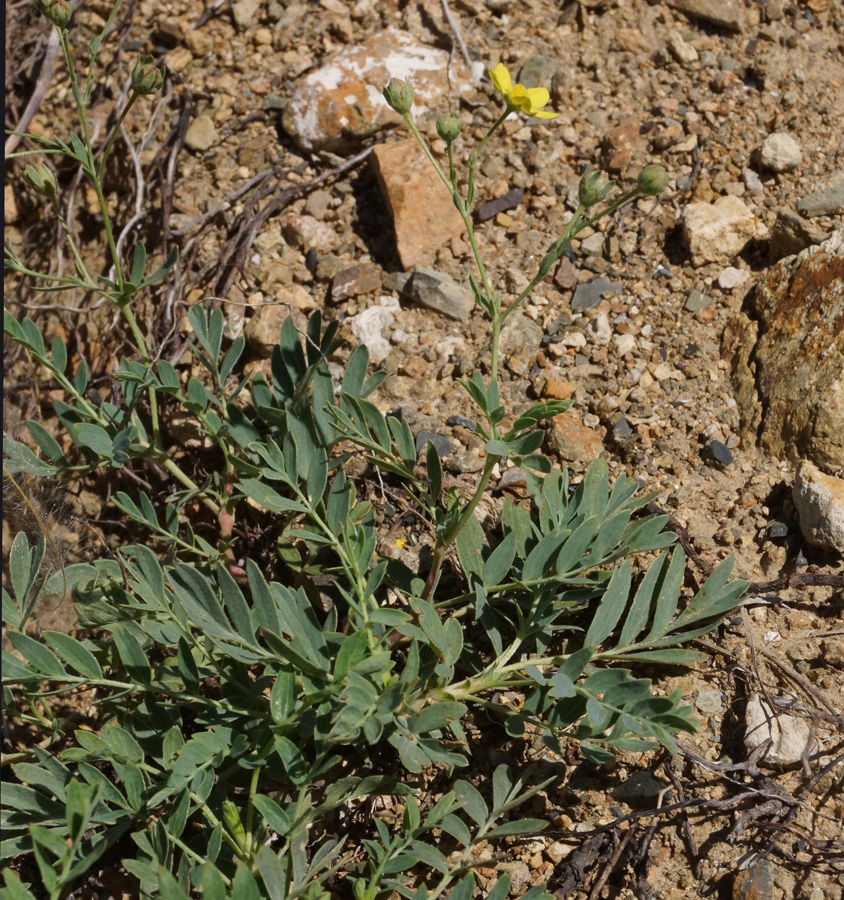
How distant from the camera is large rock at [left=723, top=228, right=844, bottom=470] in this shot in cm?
234

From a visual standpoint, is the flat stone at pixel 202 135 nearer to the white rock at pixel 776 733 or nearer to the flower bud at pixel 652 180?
the flower bud at pixel 652 180

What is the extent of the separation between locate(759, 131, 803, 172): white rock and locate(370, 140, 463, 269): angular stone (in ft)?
3.17

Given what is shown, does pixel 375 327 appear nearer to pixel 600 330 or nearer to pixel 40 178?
pixel 600 330

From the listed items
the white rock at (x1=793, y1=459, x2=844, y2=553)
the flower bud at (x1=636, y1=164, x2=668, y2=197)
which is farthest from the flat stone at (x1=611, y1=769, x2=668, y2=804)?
the flower bud at (x1=636, y1=164, x2=668, y2=197)

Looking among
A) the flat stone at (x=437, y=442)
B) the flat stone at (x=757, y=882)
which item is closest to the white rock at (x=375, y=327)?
the flat stone at (x=437, y=442)

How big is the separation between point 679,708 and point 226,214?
2.21m

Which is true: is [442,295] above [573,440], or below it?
above

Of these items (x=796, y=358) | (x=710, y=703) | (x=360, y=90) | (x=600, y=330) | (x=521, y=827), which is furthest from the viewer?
(x=360, y=90)

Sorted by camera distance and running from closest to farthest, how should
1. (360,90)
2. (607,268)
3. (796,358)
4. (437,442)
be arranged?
(796,358)
(437,442)
(607,268)
(360,90)

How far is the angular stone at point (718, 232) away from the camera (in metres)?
2.73

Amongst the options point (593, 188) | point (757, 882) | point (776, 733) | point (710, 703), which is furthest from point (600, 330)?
point (757, 882)

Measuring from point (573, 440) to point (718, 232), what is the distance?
31.9 inches

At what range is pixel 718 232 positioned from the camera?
108 inches

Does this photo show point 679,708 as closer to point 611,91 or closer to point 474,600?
point 474,600
